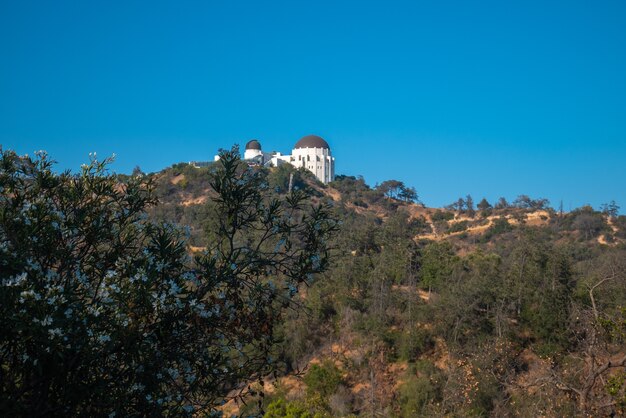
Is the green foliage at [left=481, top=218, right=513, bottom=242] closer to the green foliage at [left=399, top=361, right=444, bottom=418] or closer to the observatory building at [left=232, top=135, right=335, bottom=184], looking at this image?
the observatory building at [left=232, top=135, right=335, bottom=184]

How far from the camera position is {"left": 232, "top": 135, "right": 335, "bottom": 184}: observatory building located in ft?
262

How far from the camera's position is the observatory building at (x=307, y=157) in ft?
262

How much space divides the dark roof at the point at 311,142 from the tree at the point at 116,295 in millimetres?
77285

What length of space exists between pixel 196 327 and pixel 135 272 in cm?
65

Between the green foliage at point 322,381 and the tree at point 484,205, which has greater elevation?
the tree at point 484,205

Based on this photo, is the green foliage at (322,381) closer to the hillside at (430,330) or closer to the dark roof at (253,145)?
the hillside at (430,330)

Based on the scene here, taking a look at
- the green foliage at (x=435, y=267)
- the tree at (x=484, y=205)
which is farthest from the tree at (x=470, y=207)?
the green foliage at (x=435, y=267)

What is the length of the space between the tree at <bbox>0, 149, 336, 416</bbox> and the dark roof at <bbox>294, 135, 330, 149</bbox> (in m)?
77.3

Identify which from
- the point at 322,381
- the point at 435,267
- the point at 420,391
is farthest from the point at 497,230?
the point at 322,381

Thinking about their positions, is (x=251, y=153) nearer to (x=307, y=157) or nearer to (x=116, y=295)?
(x=307, y=157)

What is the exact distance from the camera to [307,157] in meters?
80.4

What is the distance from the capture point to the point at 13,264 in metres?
3.70

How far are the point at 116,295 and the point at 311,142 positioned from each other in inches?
3125

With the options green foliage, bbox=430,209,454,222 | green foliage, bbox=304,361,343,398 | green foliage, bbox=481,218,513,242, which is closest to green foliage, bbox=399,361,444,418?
green foliage, bbox=304,361,343,398
